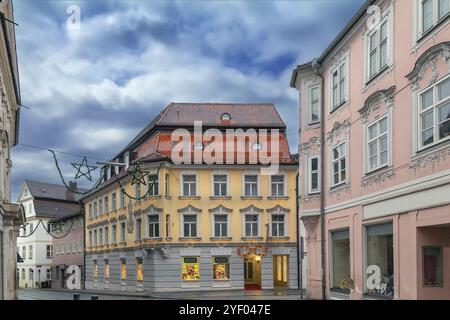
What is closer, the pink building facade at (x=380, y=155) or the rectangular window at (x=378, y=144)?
the pink building facade at (x=380, y=155)

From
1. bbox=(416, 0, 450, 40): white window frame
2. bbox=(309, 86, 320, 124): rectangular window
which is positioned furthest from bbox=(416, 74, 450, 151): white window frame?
bbox=(309, 86, 320, 124): rectangular window

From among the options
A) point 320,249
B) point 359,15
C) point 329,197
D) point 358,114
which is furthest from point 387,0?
point 320,249

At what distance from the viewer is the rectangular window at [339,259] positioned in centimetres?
1585

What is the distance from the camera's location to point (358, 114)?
569 inches

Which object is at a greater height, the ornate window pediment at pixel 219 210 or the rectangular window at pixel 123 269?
the ornate window pediment at pixel 219 210

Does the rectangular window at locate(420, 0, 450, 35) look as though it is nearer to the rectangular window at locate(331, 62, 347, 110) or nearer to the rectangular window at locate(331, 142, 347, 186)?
the rectangular window at locate(331, 62, 347, 110)

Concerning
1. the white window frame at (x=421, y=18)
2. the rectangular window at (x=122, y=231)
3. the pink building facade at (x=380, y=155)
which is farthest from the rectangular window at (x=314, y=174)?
the rectangular window at (x=122, y=231)

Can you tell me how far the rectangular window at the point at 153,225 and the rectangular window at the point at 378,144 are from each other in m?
18.5

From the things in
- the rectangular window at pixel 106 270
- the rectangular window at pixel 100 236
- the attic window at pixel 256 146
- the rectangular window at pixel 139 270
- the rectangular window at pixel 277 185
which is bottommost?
the rectangular window at pixel 106 270

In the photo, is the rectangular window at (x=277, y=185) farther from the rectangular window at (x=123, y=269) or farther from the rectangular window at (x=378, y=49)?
the rectangular window at (x=378, y=49)

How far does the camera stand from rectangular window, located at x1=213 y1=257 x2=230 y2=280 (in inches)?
1192

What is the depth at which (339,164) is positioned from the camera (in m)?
16.0

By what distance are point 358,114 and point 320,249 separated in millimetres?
4836
